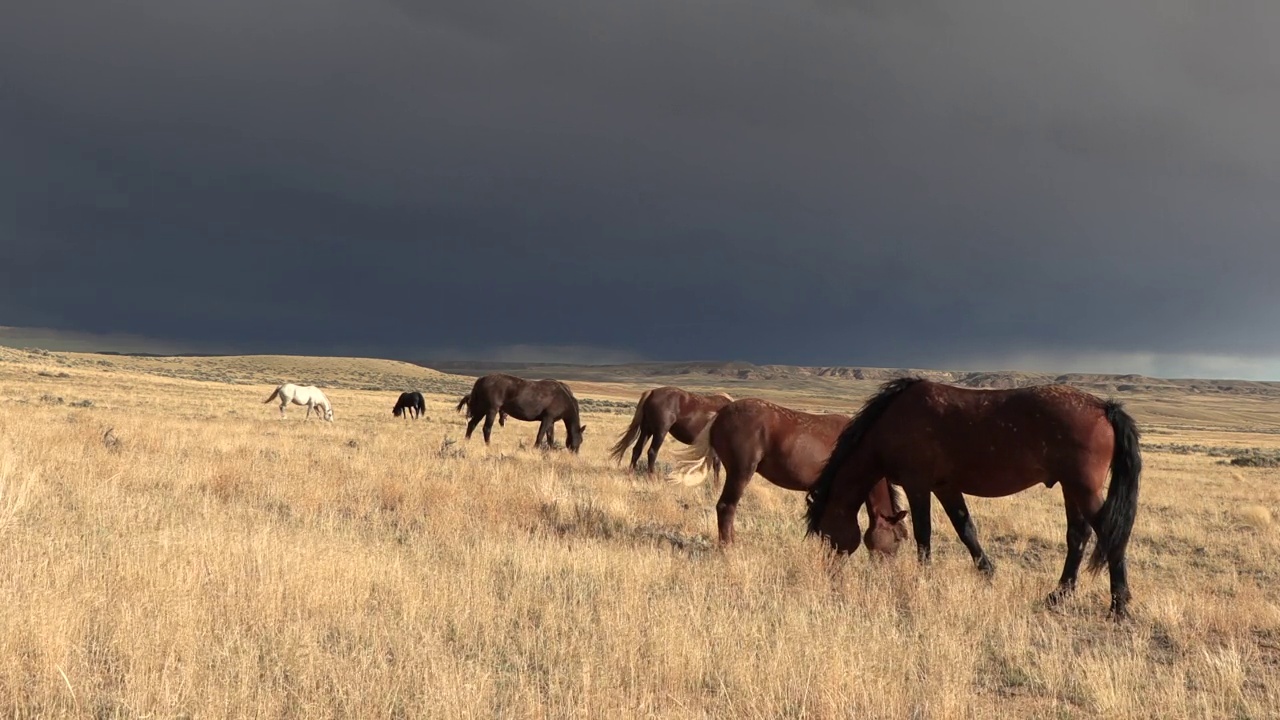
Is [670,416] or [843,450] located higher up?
[843,450]

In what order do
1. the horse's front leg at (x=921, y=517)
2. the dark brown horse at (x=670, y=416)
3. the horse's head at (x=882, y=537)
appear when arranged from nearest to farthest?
the horse's front leg at (x=921, y=517), the horse's head at (x=882, y=537), the dark brown horse at (x=670, y=416)

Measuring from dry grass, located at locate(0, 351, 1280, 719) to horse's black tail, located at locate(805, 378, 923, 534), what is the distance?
667 millimetres

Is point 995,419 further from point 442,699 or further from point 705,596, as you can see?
point 442,699

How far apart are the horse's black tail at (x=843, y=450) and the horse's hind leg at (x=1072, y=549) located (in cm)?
187

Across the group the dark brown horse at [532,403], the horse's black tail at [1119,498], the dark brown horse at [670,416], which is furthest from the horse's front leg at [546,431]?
the horse's black tail at [1119,498]

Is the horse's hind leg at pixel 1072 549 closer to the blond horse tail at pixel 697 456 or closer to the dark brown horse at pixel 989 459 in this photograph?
the dark brown horse at pixel 989 459

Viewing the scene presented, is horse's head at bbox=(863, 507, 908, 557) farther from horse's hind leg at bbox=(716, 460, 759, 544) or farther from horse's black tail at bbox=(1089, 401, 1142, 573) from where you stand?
horse's black tail at bbox=(1089, 401, 1142, 573)

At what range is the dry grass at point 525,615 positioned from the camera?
3811 mm

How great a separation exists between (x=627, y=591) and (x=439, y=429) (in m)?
19.5

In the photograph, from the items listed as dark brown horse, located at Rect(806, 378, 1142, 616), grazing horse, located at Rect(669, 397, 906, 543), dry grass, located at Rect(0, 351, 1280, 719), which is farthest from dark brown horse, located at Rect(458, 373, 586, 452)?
dark brown horse, located at Rect(806, 378, 1142, 616)

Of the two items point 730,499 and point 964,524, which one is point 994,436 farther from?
point 730,499

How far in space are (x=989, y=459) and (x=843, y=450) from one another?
4.65 ft

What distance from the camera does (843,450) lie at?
802cm

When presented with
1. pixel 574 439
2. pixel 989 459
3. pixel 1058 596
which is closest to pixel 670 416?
pixel 574 439
